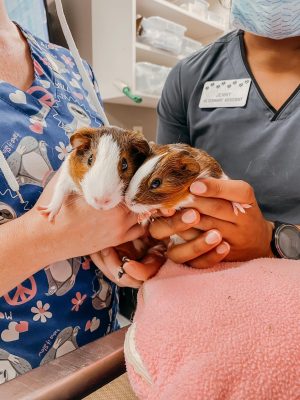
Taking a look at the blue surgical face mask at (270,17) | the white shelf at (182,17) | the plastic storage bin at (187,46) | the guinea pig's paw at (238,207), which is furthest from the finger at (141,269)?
the plastic storage bin at (187,46)

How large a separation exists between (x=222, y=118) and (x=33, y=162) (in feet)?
1.71

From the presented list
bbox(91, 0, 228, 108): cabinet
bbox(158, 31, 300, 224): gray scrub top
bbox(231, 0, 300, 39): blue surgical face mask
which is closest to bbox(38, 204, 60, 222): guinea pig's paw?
bbox(158, 31, 300, 224): gray scrub top

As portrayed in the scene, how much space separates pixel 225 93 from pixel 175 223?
16.9 inches

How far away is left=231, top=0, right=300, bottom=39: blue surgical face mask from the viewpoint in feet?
2.56

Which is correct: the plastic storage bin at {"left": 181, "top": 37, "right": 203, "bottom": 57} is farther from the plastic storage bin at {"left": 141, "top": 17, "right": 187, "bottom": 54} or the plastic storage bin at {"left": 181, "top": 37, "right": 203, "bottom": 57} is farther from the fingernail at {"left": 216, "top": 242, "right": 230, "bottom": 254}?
the fingernail at {"left": 216, "top": 242, "right": 230, "bottom": 254}

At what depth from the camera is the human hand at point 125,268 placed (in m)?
0.64

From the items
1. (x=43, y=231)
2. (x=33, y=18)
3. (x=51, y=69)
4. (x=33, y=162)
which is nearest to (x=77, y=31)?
(x=33, y=18)

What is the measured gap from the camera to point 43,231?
1.86 ft

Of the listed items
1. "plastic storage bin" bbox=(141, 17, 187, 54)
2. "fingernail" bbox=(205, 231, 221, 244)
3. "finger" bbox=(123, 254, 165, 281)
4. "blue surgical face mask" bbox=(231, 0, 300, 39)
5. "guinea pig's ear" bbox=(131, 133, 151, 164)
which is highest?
"blue surgical face mask" bbox=(231, 0, 300, 39)

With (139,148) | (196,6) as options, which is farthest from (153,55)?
(139,148)

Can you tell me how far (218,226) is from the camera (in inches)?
26.7

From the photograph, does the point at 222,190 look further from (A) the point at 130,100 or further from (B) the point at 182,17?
(B) the point at 182,17

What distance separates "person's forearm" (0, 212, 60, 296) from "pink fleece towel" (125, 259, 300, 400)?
0.20 metres

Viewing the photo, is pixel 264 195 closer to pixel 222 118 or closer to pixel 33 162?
pixel 222 118
